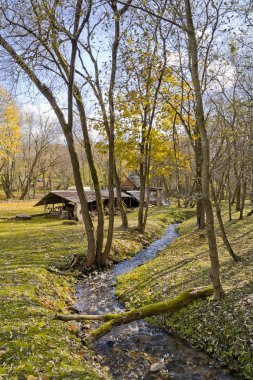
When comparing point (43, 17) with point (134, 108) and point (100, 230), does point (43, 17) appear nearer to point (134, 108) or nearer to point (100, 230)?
point (100, 230)

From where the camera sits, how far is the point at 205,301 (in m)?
8.97

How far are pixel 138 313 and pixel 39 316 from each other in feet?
8.71

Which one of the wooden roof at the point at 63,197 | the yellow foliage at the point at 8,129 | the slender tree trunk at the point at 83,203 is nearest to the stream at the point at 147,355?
the slender tree trunk at the point at 83,203

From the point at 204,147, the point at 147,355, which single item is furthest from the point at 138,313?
the point at 204,147

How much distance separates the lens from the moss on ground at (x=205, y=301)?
7.16 metres

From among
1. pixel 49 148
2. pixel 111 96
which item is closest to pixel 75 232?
pixel 111 96

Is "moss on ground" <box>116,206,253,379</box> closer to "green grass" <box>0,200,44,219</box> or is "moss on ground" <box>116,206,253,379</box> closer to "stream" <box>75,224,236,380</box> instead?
"stream" <box>75,224,236,380</box>

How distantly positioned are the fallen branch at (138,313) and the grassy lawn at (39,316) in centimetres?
39

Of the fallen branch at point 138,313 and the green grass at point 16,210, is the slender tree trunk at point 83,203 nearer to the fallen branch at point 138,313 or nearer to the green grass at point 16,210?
the fallen branch at point 138,313

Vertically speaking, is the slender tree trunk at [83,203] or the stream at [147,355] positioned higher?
the slender tree trunk at [83,203]

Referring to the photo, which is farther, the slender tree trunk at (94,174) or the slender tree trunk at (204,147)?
the slender tree trunk at (94,174)

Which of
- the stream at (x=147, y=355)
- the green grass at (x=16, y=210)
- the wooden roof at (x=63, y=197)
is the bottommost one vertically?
the stream at (x=147, y=355)

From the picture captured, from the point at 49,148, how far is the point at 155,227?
4595 centimetres

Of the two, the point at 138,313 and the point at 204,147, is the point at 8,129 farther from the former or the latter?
the point at 138,313
